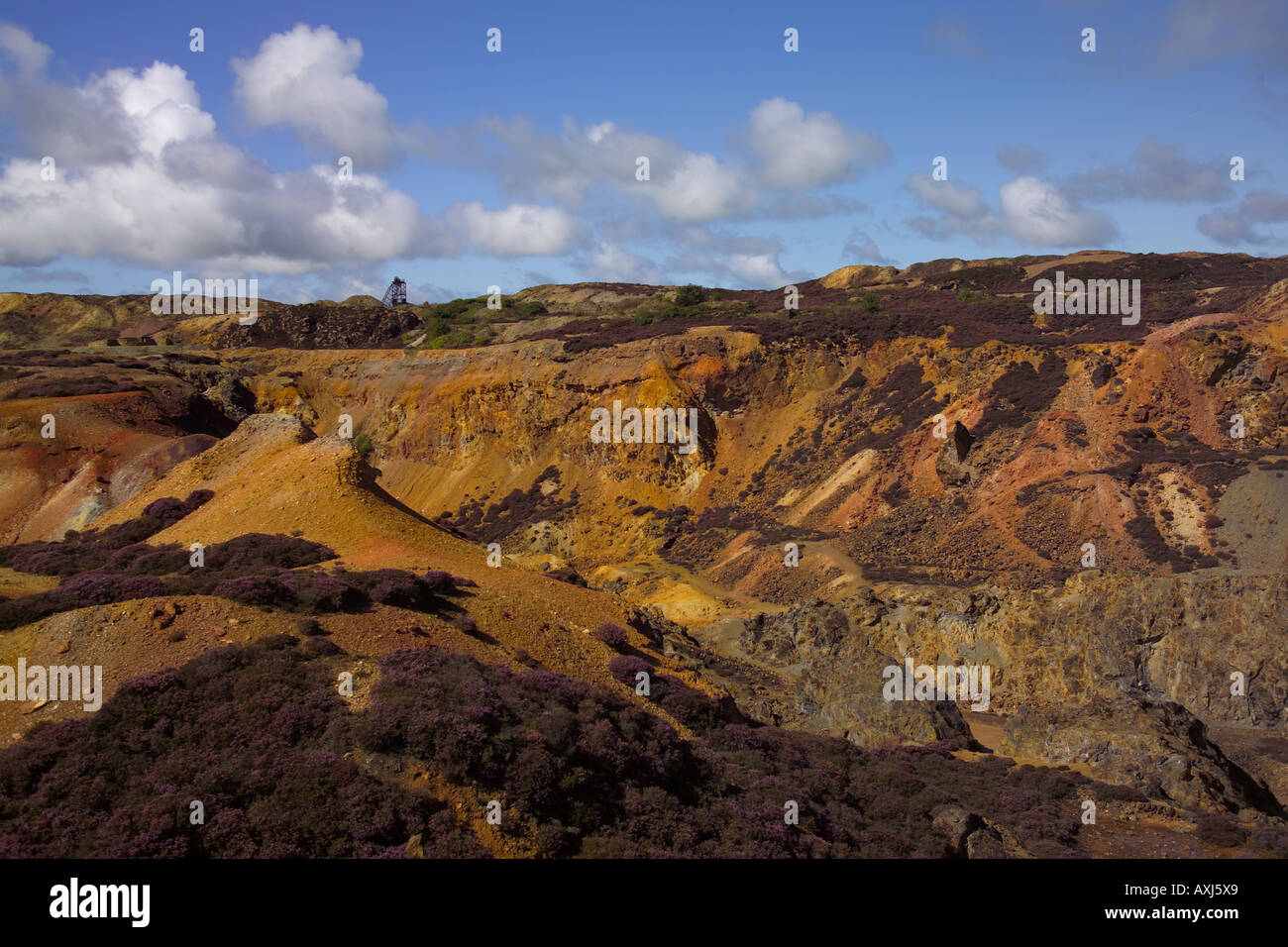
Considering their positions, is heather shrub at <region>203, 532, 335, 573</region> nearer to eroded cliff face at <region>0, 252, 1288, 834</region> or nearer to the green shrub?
eroded cliff face at <region>0, 252, 1288, 834</region>

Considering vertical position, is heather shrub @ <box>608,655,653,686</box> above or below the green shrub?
below

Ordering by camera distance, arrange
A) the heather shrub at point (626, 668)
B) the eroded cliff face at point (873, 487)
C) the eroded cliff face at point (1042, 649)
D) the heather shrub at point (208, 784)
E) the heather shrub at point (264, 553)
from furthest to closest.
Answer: the eroded cliff face at point (873, 487), the eroded cliff face at point (1042, 649), the heather shrub at point (264, 553), the heather shrub at point (626, 668), the heather shrub at point (208, 784)

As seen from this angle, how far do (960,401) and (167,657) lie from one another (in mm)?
44816

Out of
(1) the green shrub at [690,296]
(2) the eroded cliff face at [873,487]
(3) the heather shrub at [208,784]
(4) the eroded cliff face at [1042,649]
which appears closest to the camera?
(3) the heather shrub at [208,784]

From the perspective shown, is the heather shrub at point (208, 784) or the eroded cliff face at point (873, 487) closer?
the heather shrub at point (208, 784)

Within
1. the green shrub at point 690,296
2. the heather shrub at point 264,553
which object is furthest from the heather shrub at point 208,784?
the green shrub at point 690,296

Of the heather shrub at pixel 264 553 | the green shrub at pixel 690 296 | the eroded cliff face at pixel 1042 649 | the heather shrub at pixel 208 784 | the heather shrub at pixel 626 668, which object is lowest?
the eroded cliff face at pixel 1042 649

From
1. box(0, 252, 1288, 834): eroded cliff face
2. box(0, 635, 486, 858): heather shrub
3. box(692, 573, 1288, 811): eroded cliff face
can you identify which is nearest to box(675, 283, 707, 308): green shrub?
box(0, 252, 1288, 834): eroded cliff face

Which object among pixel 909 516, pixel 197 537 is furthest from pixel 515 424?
pixel 197 537

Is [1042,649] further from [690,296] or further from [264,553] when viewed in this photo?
[690,296]

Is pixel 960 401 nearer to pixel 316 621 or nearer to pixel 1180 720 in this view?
pixel 1180 720

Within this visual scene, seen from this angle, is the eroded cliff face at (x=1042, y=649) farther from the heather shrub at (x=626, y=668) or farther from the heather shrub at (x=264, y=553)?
the heather shrub at (x=264, y=553)

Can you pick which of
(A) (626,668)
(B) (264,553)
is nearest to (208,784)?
(A) (626,668)

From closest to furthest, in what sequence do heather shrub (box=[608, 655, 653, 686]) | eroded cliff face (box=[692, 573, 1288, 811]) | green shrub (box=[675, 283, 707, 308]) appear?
heather shrub (box=[608, 655, 653, 686]) → eroded cliff face (box=[692, 573, 1288, 811]) → green shrub (box=[675, 283, 707, 308])
